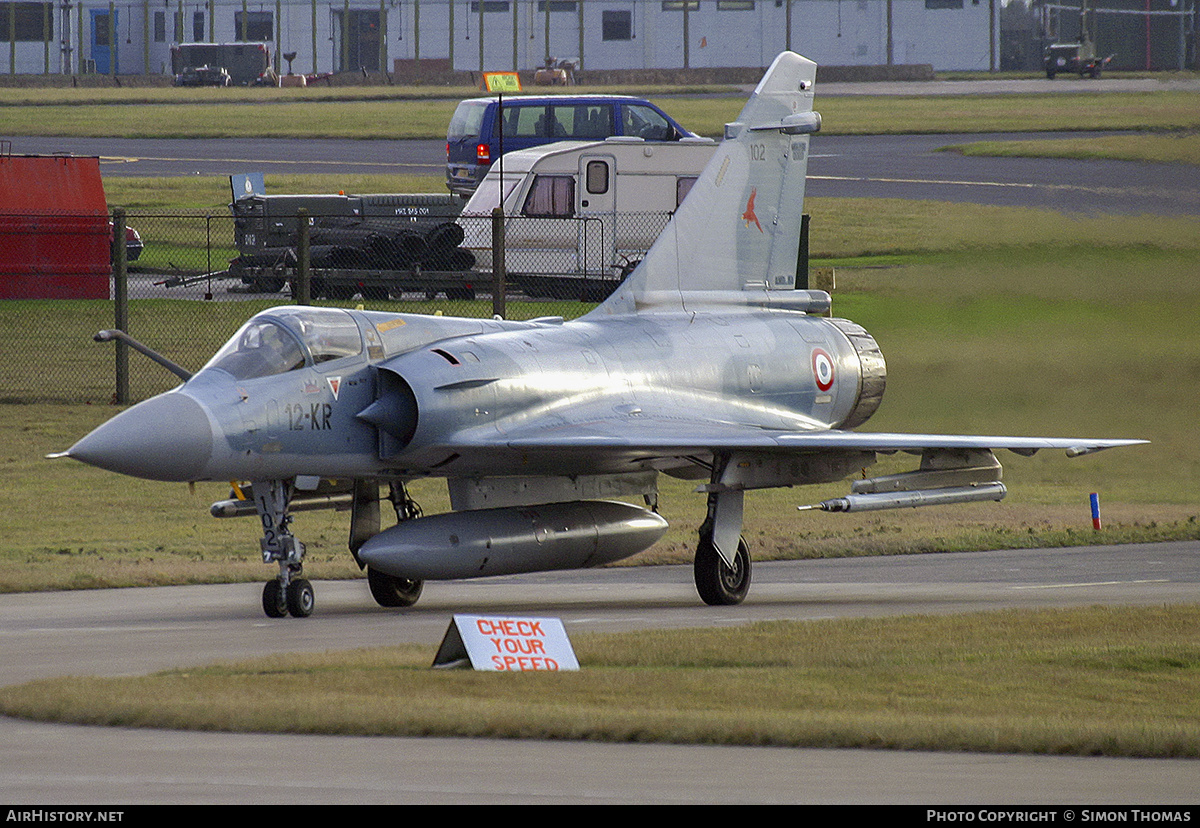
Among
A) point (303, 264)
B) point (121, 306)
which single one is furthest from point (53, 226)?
point (303, 264)

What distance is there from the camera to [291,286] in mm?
29031

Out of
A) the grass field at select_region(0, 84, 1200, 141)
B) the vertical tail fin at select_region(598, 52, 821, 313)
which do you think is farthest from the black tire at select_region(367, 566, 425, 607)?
the grass field at select_region(0, 84, 1200, 141)

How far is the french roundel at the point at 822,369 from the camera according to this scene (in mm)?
17859

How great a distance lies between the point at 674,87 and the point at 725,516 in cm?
6728

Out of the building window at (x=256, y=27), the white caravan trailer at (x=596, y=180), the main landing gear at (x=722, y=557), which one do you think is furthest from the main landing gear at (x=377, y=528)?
the building window at (x=256, y=27)

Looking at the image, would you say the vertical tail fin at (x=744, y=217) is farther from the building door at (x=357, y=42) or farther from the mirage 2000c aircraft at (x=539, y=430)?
the building door at (x=357, y=42)

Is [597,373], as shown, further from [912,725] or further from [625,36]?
[625,36]

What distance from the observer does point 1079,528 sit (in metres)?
20.4

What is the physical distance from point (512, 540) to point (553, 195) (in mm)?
19625

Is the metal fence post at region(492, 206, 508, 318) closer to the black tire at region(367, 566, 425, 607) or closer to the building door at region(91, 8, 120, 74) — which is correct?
the black tire at region(367, 566, 425, 607)

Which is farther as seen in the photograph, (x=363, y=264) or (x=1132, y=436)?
(x=363, y=264)

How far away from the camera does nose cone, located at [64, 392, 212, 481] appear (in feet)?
42.3

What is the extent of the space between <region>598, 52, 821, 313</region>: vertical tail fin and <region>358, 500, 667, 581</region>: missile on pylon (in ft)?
8.91

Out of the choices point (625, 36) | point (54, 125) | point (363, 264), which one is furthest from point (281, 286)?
point (625, 36)
